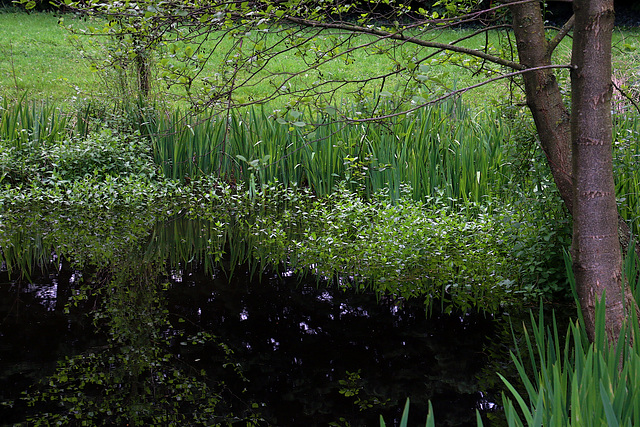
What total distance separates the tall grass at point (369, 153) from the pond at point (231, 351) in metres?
1.26

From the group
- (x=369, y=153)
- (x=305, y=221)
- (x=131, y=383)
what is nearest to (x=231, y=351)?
(x=131, y=383)

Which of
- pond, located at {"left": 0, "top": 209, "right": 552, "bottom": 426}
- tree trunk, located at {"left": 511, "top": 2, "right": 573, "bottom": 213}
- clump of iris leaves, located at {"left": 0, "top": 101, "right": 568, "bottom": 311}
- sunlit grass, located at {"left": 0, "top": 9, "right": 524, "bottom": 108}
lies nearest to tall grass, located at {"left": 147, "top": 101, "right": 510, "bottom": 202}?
clump of iris leaves, located at {"left": 0, "top": 101, "right": 568, "bottom": 311}

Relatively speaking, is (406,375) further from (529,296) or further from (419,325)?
(529,296)

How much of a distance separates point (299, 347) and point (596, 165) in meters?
1.74

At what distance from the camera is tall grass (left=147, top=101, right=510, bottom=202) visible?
16.7 ft

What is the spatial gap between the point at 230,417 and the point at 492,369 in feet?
4.26

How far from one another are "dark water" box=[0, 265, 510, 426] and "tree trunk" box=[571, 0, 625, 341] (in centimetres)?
80

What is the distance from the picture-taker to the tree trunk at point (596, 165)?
A: 2076 millimetres

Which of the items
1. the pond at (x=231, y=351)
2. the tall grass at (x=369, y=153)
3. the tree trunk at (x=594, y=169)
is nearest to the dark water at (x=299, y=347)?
the pond at (x=231, y=351)

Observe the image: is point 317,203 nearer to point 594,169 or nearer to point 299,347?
point 299,347

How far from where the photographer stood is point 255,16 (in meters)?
2.33

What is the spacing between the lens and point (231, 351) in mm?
3057

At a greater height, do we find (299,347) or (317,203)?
(317,203)

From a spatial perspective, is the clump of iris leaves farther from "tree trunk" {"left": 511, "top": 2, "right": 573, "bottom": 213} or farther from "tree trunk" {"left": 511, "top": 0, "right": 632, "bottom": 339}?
"tree trunk" {"left": 511, "top": 0, "right": 632, "bottom": 339}
